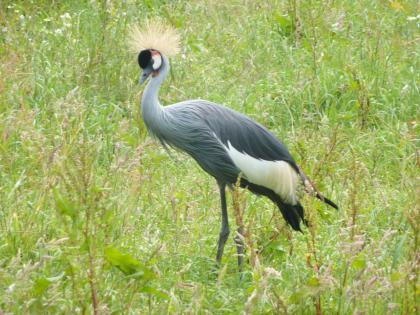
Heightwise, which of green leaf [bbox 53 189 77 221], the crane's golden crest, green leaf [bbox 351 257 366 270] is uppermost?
the crane's golden crest

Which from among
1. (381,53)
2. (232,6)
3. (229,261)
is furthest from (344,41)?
(229,261)

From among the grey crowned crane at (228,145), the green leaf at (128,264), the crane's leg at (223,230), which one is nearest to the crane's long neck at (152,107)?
the grey crowned crane at (228,145)

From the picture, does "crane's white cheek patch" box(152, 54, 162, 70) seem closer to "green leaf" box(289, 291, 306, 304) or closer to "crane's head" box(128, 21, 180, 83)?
"crane's head" box(128, 21, 180, 83)

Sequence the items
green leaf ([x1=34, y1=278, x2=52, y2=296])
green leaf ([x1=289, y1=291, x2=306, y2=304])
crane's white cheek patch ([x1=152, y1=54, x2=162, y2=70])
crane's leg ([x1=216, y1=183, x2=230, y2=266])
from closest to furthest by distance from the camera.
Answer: green leaf ([x1=34, y1=278, x2=52, y2=296])
green leaf ([x1=289, y1=291, x2=306, y2=304])
crane's leg ([x1=216, y1=183, x2=230, y2=266])
crane's white cheek patch ([x1=152, y1=54, x2=162, y2=70])

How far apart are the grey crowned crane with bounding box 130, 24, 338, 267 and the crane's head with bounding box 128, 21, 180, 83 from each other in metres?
0.05

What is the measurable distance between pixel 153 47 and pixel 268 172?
0.71m

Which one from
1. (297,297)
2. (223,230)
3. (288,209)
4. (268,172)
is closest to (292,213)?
(288,209)

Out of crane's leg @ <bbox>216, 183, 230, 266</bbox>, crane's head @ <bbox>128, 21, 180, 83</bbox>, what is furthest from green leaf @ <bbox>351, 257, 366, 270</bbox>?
crane's head @ <bbox>128, 21, 180, 83</bbox>

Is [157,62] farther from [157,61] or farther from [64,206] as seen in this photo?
[64,206]

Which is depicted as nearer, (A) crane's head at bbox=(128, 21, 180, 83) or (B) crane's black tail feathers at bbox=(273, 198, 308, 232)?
(B) crane's black tail feathers at bbox=(273, 198, 308, 232)

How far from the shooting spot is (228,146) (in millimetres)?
4195

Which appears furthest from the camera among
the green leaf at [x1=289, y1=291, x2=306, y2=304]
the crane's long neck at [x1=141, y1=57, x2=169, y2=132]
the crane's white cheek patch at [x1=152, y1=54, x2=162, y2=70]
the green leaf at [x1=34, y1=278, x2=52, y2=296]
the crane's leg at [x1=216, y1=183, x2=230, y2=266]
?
the crane's white cheek patch at [x1=152, y1=54, x2=162, y2=70]

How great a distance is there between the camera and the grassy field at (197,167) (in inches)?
117

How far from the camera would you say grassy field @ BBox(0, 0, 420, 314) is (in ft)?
9.77
